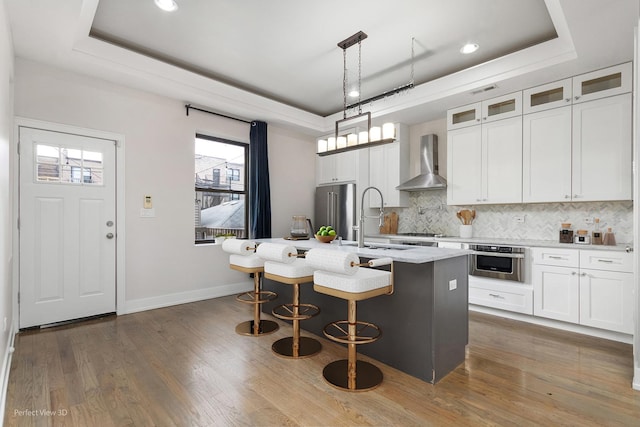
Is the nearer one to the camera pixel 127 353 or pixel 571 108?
pixel 127 353

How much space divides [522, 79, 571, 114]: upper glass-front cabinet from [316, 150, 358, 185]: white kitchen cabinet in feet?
8.11

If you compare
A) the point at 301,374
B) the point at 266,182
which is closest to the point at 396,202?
the point at 266,182

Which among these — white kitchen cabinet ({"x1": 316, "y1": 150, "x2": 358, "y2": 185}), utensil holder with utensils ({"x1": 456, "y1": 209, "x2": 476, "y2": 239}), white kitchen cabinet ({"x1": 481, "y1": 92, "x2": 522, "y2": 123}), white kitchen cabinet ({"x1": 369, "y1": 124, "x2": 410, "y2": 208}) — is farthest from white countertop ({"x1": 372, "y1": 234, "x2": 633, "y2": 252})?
white kitchen cabinet ({"x1": 481, "y1": 92, "x2": 522, "y2": 123})

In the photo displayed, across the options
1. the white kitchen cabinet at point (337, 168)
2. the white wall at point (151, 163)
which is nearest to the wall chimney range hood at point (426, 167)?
the white kitchen cabinet at point (337, 168)

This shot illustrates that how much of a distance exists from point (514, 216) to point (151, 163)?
4593 millimetres

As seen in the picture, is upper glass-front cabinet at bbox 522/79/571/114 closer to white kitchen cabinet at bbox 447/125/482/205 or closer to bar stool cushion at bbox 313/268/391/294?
white kitchen cabinet at bbox 447/125/482/205

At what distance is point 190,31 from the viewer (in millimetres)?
3062

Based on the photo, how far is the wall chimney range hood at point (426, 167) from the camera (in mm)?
4492

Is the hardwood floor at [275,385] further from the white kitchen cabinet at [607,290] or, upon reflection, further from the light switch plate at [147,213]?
the light switch plate at [147,213]

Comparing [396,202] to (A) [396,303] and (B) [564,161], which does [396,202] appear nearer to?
(B) [564,161]

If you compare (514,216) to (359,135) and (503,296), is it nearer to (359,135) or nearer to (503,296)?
(503,296)

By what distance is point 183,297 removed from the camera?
418cm

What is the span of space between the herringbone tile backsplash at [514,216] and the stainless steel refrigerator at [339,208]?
32.3 inches

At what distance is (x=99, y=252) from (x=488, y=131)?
188 inches
